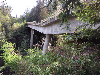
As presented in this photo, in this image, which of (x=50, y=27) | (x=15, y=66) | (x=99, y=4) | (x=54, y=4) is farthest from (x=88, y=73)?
(x=50, y=27)

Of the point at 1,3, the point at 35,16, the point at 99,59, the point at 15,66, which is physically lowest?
the point at 15,66

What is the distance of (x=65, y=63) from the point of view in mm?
2340

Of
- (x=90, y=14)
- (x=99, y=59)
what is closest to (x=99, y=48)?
(x=99, y=59)

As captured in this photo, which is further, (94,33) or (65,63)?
(65,63)

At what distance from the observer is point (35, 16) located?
43.2 feet

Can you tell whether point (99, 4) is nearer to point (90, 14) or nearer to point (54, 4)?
point (90, 14)

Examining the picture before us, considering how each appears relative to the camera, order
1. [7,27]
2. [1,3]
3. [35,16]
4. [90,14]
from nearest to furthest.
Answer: [90,14]
[7,27]
[35,16]
[1,3]

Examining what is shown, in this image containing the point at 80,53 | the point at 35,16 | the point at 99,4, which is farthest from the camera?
the point at 35,16

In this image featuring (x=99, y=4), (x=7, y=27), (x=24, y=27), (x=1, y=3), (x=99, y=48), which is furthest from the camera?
(x=1, y=3)

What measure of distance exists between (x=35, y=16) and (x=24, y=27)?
2.45 meters

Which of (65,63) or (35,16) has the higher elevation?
(35,16)

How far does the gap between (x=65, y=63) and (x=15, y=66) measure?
3912mm

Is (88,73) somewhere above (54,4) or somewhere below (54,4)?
below

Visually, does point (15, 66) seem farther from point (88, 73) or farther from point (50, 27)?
point (88, 73)
